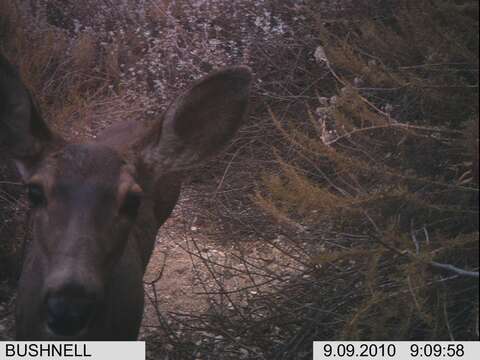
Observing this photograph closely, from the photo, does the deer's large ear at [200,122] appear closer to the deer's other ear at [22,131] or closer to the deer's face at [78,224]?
the deer's face at [78,224]

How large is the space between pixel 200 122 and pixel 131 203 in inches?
27.3

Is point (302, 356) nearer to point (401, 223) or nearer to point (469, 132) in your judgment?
point (401, 223)

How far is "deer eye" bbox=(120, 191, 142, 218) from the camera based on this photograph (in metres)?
3.40

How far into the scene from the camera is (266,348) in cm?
461

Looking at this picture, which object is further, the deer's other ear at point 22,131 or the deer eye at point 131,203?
the deer's other ear at point 22,131

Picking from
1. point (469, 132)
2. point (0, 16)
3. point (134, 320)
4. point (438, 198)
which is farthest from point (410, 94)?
point (0, 16)

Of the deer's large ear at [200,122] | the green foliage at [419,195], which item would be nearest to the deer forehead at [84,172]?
the deer's large ear at [200,122]

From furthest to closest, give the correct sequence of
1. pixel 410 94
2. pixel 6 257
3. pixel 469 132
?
pixel 6 257, pixel 410 94, pixel 469 132

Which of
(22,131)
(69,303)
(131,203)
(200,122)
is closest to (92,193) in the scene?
(131,203)

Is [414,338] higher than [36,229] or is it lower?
lower

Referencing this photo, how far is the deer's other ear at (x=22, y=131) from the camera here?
3637mm

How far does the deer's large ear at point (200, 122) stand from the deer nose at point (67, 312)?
3.60 ft

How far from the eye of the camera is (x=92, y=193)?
3.26m

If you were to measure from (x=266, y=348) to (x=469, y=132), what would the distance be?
6.93 ft
